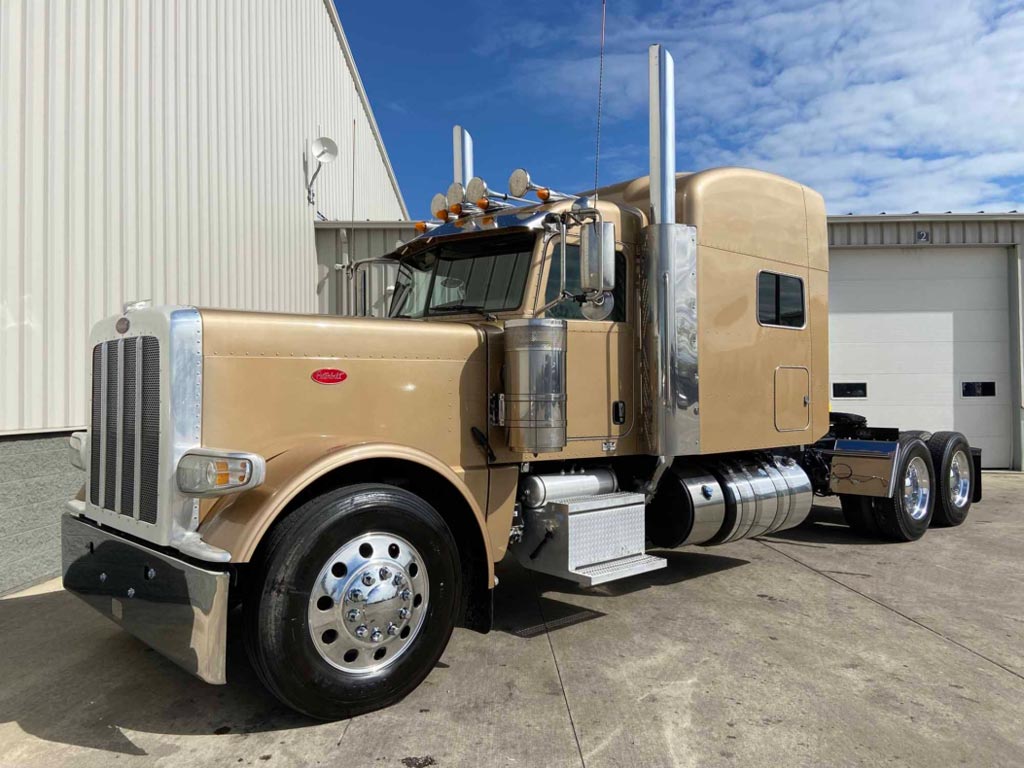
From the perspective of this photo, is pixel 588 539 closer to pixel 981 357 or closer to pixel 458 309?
pixel 458 309

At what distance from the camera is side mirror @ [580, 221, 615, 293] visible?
3.63 m

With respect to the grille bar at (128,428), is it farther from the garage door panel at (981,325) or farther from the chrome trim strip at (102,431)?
the garage door panel at (981,325)

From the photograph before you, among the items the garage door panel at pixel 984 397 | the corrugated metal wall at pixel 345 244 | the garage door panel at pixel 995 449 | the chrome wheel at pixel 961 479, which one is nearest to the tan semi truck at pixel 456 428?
the chrome wheel at pixel 961 479

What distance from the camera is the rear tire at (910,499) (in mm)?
6446

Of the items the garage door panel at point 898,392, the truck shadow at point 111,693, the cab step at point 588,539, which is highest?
the garage door panel at point 898,392

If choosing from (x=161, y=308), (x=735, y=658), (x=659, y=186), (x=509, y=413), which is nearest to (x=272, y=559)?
(x=161, y=308)

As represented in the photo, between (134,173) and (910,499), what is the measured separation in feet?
25.7

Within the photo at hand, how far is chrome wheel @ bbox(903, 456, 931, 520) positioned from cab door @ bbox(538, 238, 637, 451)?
386 cm

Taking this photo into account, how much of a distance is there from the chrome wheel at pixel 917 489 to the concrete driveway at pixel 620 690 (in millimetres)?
1691

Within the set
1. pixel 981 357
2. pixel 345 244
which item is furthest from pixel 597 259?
pixel 981 357

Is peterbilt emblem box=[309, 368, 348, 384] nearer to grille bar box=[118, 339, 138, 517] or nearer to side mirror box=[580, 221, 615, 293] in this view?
grille bar box=[118, 339, 138, 517]

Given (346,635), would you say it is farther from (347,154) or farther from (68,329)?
(347,154)

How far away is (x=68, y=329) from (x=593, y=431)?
4.07 meters

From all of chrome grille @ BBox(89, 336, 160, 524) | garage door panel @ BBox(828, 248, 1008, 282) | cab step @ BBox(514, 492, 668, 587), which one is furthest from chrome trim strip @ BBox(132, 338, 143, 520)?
garage door panel @ BBox(828, 248, 1008, 282)
